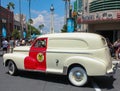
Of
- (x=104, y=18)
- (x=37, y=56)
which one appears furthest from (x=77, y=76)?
(x=104, y=18)

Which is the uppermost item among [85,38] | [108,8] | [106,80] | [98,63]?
[108,8]

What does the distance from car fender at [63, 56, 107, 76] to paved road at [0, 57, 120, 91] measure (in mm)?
531

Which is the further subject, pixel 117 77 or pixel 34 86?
pixel 117 77

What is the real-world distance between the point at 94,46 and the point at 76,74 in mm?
1148

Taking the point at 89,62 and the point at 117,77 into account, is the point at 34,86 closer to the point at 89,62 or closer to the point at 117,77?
the point at 89,62

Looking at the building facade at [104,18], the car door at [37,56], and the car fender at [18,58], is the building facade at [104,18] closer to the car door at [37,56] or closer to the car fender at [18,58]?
the car fender at [18,58]

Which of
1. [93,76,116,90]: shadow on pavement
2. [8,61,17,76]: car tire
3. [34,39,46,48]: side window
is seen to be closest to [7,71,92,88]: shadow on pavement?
[8,61,17,76]: car tire

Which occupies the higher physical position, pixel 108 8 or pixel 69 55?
pixel 108 8

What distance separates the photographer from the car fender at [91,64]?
31.9 ft

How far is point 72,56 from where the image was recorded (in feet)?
33.8

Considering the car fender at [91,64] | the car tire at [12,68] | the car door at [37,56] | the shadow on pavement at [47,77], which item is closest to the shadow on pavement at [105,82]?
the shadow on pavement at [47,77]

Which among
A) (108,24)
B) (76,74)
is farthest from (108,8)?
(76,74)

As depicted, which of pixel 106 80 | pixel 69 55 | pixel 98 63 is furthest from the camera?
pixel 106 80

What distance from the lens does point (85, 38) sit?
1024cm
